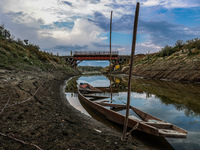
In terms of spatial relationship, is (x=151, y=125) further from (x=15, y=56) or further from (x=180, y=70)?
(x=180, y=70)

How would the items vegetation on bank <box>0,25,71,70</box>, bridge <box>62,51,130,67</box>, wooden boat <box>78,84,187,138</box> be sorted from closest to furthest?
1. wooden boat <box>78,84,187,138</box>
2. vegetation on bank <box>0,25,71,70</box>
3. bridge <box>62,51,130,67</box>

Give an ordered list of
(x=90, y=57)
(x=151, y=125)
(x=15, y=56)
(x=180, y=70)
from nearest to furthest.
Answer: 1. (x=151, y=125)
2. (x=15, y=56)
3. (x=180, y=70)
4. (x=90, y=57)

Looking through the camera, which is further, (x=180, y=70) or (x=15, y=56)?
(x=180, y=70)

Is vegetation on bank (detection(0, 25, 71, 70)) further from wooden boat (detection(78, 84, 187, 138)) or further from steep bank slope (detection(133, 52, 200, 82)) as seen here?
steep bank slope (detection(133, 52, 200, 82))

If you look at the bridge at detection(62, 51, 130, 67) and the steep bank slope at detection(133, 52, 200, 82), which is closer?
the steep bank slope at detection(133, 52, 200, 82)

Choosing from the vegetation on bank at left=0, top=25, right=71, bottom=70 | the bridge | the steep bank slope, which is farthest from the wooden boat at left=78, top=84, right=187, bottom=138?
the bridge

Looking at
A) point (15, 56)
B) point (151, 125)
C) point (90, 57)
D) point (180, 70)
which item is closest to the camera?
A: point (151, 125)

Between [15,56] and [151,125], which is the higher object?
[15,56]

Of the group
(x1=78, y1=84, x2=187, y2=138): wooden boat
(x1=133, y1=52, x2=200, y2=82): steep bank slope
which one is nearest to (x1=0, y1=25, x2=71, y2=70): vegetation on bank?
(x1=78, y1=84, x2=187, y2=138): wooden boat

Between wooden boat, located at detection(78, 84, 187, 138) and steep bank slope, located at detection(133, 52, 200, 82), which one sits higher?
steep bank slope, located at detection(133, 52, 200, 82)

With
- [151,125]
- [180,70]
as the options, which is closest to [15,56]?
[151,125]

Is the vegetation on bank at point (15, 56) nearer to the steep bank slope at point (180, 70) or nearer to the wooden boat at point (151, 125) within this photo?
the wooden boat at point (151, 125)

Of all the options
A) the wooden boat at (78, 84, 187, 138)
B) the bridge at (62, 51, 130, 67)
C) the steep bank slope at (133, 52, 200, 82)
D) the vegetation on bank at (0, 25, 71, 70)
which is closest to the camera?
the wooden boat at (78, 84, 187, 138)

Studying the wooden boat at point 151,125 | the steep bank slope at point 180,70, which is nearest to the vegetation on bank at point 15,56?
the wooden boat at point 151,125
